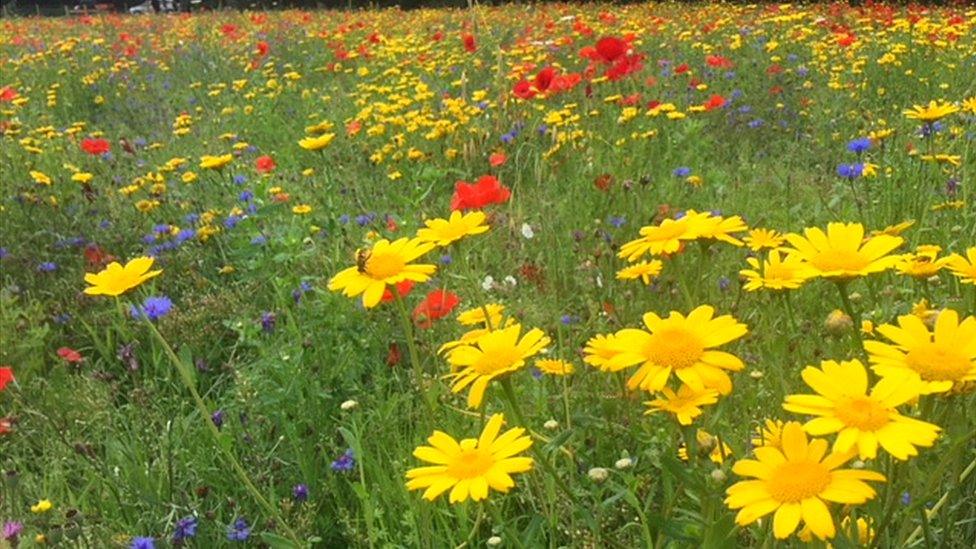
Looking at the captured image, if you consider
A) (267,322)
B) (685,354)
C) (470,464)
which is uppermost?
(685,354)

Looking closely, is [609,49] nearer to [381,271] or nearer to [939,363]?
[381,271]

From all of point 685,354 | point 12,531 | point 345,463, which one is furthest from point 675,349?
point 12,531

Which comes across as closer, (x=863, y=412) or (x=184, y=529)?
(x=863, y=412)

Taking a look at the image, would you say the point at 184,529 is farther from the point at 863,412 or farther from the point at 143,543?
the point at 863,412

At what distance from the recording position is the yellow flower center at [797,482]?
0.69m

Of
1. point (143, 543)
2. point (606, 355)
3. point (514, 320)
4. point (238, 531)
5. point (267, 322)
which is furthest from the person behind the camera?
point (267, 322)

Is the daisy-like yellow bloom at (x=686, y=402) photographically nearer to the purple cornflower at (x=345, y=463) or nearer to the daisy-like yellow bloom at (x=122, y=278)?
the daisy-like yellow bloom at (x=122, y=278)

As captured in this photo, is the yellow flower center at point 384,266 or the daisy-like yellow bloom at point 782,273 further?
the yellow flower center at point 384,266

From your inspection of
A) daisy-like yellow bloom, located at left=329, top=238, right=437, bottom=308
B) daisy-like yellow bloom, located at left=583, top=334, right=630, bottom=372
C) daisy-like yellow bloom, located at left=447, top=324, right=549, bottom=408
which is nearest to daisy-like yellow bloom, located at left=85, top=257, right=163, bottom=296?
daisy-like yellow bloom, located at left=329, top=238, right=437, bottom=308

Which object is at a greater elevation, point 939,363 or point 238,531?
point 939,363

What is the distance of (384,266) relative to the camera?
1.03m

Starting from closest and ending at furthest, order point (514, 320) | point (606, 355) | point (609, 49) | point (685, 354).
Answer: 1. point (685, 354)
2. point (606, 355)
3. point (514, 320)
4. point (609, 49)

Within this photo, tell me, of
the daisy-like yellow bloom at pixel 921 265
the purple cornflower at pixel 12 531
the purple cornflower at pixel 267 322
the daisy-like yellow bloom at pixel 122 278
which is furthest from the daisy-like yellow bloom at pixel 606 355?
the purple cornflower at pixel 267 322

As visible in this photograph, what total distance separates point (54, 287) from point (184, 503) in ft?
5.09
